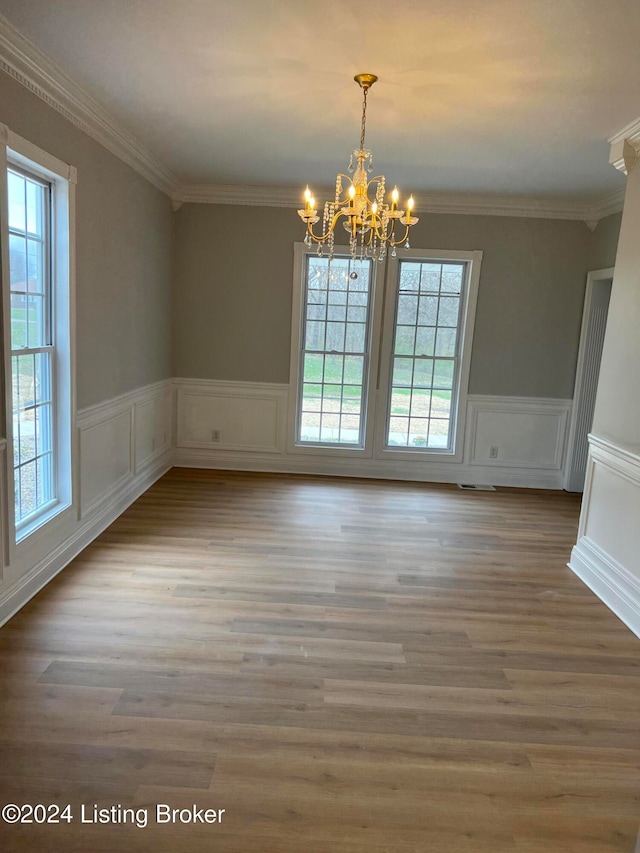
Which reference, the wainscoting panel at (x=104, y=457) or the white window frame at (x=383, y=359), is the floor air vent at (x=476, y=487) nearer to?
the white window frame at (x=383, y=359)

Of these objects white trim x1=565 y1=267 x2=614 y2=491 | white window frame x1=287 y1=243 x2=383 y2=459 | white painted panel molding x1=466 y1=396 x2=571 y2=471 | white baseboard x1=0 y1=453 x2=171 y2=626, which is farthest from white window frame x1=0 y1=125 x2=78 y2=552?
white trim x1=565 y1=267 x2=614 y2=491

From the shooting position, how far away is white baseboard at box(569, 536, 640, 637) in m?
3.22

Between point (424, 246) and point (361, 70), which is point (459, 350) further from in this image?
point (361, 70)

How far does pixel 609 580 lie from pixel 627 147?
104 inches

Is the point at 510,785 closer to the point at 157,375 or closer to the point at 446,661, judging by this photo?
the point at 446,661

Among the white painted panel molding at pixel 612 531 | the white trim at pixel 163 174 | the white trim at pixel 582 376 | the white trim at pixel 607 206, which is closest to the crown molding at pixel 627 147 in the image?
the white trim at pixel 163 174

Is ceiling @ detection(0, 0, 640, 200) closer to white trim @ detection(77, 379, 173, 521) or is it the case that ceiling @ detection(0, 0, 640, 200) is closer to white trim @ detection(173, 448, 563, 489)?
white trim @ detection(77, 379, 173, 521)

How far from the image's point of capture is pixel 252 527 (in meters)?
4.42

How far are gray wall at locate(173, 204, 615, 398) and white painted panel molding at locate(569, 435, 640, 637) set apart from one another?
212 centimetres

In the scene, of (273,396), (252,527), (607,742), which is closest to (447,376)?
(273,396)

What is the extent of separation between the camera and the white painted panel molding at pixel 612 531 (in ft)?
10.8

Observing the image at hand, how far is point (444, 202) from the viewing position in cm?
552

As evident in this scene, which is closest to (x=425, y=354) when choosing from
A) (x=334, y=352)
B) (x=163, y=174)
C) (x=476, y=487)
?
(x=334, y=352)

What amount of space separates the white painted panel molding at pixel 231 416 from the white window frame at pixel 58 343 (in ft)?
7.86
